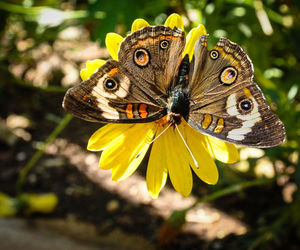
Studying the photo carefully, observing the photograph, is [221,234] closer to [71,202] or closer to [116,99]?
[71,202]

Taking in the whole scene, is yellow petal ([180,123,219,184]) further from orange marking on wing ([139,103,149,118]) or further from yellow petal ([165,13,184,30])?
yellow petal ([165,13,184,30])

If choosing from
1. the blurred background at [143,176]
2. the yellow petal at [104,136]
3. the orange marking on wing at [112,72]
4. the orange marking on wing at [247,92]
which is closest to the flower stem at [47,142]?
the blurred background at [143,176]

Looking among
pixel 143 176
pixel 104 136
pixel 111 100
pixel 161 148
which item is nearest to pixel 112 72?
pixel 111 100

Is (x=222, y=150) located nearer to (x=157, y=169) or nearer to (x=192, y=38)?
(x=157, y=169)

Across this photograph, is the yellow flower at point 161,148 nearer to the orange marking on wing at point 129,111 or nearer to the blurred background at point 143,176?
the orange marking on wing at point 129,111

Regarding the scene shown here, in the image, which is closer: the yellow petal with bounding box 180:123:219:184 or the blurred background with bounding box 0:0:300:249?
the yellow petal with bounding box 180:123:219:184

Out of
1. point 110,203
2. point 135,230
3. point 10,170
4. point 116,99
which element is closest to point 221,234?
point 135,230

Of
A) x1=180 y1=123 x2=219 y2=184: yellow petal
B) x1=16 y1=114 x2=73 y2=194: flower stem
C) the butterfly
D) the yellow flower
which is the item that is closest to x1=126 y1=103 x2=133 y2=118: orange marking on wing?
the butterfly
